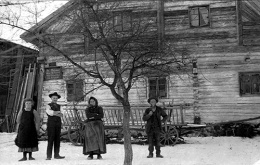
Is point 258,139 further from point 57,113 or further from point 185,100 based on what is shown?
point 57,113

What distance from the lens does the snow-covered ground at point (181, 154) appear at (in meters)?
8.11

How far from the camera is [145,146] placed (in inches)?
446

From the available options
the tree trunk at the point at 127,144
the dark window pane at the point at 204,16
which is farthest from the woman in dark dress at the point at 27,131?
the dark window pane at the point at 204,16

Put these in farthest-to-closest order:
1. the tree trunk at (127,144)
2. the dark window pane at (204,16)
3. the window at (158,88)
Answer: the window at (158,88) < the dark window pane at (204,16) < the tree trunk at (127,144)

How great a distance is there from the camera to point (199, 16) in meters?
14.2

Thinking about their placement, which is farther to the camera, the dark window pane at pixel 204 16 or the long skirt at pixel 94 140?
the dark window pane at pixel 204 16

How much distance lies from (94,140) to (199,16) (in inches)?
319

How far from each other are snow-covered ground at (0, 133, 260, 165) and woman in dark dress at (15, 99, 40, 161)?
356 mm

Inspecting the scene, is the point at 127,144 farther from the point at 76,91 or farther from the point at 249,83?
the point at 249,83

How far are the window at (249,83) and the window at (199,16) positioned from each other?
8.94ft

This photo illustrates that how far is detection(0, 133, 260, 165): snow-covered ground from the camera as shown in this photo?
8109 mm

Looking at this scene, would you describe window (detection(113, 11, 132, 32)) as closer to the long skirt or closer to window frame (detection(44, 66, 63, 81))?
the long skirt

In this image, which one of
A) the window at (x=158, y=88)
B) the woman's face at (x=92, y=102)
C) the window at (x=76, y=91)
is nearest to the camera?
the window at (x=76, y=91)

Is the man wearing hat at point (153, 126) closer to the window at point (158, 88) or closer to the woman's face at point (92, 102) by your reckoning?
the woman's face at point (92, 102)
